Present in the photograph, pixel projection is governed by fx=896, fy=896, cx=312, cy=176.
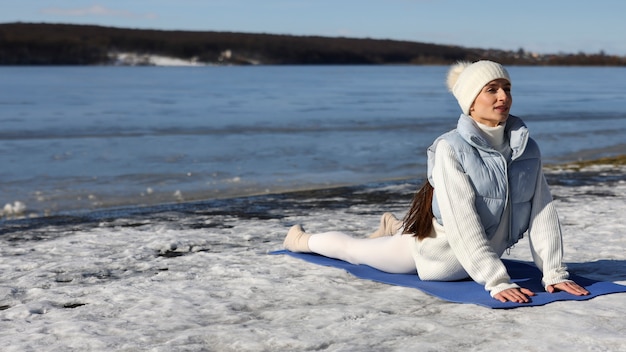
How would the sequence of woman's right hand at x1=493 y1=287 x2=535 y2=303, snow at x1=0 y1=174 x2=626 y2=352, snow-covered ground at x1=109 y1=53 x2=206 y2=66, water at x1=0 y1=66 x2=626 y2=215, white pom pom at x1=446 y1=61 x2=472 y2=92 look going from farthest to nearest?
snow-covered ground at x1=109 y1=53 x2=206 y2=66 → water at x1=0 y1=66 x2=626 y2=215 → white pom pom at x1=446 y1=61 x2=472 y2=92 → woman's right hand at x1=493 y1=287 x2=535 y2=303 → snow at x1=0 y1=174 x2=626 y2=352

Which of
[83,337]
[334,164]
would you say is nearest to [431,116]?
[334,164]

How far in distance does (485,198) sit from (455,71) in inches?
27.3

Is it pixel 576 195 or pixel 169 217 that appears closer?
pixel 169 217

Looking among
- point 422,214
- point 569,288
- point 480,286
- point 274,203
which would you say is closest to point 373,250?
point 422,214

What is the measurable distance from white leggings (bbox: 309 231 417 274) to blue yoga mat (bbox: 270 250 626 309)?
4 centimetres

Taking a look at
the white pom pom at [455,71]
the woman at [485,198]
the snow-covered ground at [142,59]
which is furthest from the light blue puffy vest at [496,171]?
the snow-covered ground at [142,59]

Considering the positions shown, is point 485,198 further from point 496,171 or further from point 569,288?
point 569,288

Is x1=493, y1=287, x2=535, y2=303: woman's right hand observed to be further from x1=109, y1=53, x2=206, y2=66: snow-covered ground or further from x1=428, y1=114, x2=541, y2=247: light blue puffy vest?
x1=109, y1=53, x2=206, y2=66: snow-covered ground

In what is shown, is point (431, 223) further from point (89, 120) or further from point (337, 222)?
point (89, 120)

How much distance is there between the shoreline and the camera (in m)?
7.96

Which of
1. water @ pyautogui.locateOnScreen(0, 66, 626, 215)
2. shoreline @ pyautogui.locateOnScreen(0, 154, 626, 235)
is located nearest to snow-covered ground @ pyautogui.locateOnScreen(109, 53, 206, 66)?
water @ pyautogui.locateOnScreen(0, 66, 626, 215)

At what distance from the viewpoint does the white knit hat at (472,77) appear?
4.37m

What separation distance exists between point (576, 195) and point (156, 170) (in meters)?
7.11

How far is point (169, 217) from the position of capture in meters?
7.95
